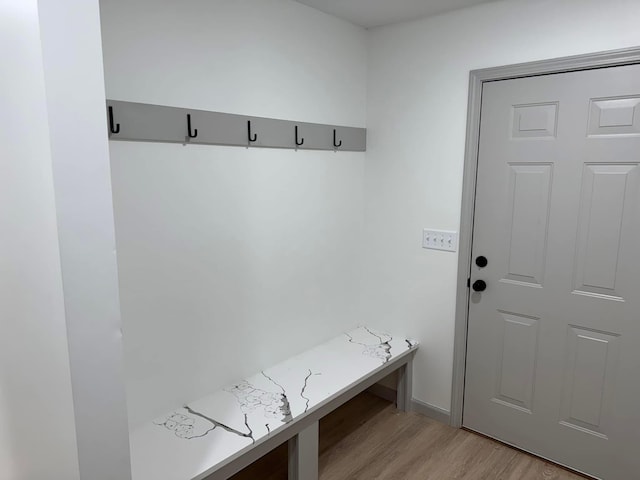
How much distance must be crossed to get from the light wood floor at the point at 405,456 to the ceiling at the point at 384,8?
238 centimetres

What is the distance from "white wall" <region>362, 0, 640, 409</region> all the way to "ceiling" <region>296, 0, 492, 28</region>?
75 millimetres

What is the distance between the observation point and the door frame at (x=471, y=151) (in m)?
2.03

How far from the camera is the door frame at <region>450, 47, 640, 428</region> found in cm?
203

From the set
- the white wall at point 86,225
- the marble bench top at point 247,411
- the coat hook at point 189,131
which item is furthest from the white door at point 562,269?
the white wall at point 86,225

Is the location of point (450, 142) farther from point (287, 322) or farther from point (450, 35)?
point (287, 322)

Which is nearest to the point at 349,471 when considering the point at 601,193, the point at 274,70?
the point at 601,193

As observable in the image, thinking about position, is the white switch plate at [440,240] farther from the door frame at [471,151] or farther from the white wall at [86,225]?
the white wall at [86,225]

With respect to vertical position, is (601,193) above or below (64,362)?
above

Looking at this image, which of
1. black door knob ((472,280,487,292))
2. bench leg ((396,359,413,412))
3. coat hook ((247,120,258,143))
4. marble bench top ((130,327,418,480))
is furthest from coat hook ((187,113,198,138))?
bench leg ((396,359,413,412))

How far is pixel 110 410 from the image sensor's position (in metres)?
1.20

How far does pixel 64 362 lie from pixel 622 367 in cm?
230

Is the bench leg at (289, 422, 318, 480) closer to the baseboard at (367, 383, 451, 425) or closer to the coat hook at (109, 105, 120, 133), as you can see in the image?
the baseboard at (367, 383, 451, 425)

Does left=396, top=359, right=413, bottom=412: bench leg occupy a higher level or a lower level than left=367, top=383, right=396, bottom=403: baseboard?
higher

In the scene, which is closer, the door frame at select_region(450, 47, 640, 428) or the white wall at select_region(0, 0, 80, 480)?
the white wall at select_region(0, 0, 80, 480)
